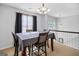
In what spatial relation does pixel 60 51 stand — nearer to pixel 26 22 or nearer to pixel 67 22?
pixel 67 22

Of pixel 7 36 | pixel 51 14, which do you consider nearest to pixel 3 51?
pixel 7 36

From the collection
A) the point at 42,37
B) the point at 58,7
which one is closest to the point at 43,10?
the point at 58,7

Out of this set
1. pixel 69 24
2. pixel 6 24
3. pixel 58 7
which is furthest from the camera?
pixel 69 24

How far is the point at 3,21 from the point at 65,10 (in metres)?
1.46

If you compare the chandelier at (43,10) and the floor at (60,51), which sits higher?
the chandelier at (43,10)

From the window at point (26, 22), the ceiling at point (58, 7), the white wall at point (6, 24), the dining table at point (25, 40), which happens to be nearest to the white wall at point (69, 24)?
the ceiling at point (58, 7)

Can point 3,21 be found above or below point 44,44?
above

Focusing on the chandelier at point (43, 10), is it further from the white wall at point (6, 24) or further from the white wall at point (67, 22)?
the white wall at point (6, 24)

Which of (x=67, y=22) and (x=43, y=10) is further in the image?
(x=43, y=10)

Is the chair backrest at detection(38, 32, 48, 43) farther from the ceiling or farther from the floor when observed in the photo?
the ceiling

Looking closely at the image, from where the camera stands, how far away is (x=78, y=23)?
1791 mm

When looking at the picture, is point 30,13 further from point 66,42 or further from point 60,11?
point 66,42

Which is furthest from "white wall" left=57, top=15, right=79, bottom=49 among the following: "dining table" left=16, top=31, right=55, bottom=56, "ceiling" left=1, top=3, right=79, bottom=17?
"dining table" left=16, top=31, right=55, bottom=56

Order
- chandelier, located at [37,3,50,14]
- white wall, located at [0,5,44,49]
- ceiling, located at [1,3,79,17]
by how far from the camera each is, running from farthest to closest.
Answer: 1. chandelier, located at [37,3,50,14]
2. ceiling, located at [1,3,79,17]
3. white wall, located at [0,5,44,49]
